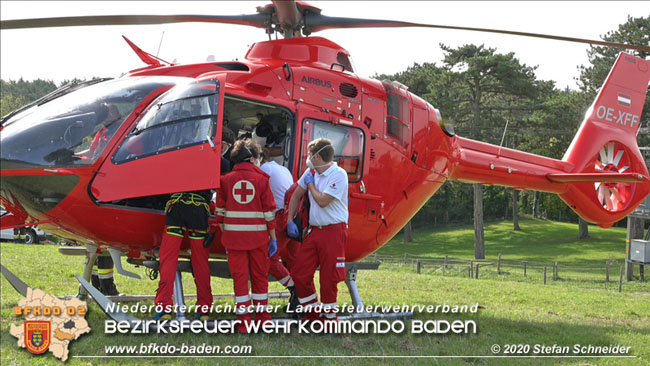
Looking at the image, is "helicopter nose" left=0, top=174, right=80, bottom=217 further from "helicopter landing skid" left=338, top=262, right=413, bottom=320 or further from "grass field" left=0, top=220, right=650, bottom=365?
"helicopter landing skid" left=338, top=262, right=413, bottom=320

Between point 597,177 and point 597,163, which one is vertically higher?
point 597,163

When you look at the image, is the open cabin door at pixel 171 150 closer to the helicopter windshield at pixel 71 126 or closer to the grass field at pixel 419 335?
the helicopter windshield at pixel 71 126

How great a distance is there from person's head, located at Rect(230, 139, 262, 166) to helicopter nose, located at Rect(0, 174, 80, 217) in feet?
5.25

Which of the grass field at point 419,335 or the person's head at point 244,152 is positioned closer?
the grass field at point 419,335

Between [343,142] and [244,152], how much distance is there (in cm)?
182

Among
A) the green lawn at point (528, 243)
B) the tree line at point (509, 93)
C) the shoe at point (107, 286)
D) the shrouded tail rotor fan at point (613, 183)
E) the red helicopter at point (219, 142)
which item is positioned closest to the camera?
the red helicopter at point (219, 142)

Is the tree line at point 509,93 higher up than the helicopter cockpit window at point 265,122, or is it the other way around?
the tree line at point 509,93

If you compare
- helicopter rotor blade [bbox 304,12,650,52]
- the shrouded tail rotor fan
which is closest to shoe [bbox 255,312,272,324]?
helicopter rotor blade [bbox 304,12,650,52]

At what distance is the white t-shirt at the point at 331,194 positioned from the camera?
638 cm

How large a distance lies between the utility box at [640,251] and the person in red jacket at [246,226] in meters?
20.0

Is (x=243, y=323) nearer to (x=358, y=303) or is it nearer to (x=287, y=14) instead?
(x=358, y=303)

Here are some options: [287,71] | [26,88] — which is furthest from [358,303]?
[26,88]

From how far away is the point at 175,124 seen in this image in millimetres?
6152

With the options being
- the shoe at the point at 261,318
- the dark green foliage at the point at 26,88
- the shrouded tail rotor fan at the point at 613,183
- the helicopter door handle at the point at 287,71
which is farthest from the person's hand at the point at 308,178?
the dark green foliage at the point at 26,88
